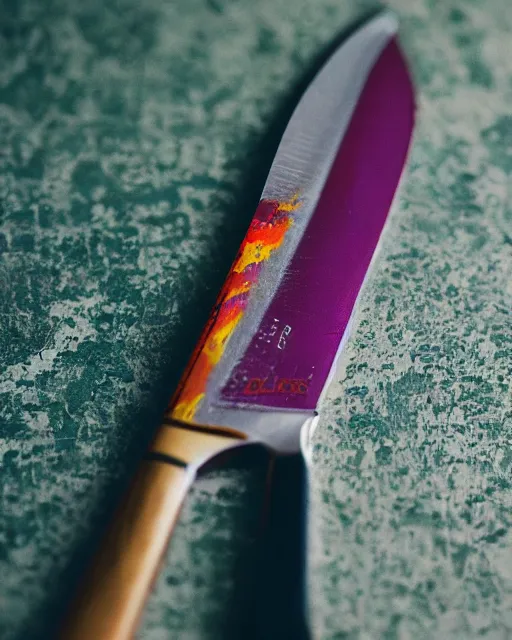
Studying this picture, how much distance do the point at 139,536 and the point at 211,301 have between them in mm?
287

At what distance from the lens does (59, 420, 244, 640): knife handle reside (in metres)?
0.46

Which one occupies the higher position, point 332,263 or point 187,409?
point 332,263

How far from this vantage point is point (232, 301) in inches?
23.6

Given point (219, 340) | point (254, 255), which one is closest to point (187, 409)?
point (219, 340)

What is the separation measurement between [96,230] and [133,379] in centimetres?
21

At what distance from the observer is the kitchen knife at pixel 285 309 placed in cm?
48

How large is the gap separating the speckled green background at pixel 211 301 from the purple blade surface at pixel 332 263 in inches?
1.9

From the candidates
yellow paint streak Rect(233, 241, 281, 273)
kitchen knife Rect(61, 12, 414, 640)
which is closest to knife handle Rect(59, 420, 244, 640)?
kitchen knife Rect(61, 12, 414, 640)

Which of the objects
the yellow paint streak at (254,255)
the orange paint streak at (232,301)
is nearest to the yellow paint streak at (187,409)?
the orange paint streak at (232,301)

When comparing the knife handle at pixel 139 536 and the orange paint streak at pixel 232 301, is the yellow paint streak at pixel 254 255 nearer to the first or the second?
the orange paint streak at pixel 232 301

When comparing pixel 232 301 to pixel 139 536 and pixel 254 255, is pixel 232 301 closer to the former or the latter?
pixel 254 255

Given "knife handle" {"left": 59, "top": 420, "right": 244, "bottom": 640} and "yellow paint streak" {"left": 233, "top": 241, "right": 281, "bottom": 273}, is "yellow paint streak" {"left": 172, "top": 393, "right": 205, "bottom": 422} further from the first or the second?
"yellow paint streak" {"left": 233, "top": 241, "right": 281, "bottom": 273}

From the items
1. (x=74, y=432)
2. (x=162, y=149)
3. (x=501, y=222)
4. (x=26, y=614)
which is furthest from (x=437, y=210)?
(x=26, y=614)

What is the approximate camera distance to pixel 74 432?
1.98 ft
